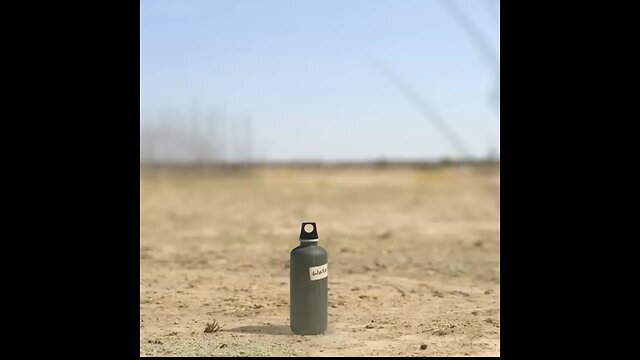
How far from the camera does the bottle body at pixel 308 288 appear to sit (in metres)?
5.16

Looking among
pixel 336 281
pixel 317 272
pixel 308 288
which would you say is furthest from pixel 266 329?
pixel 336 281

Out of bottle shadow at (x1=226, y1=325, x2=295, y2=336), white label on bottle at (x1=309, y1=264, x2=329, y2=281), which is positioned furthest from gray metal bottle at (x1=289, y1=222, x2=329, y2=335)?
bottle shadow at (x1=226, y1=325, x2=295, y2=336)

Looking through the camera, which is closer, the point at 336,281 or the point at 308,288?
the point at 308,288

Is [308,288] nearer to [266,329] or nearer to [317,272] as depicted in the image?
[317,272]

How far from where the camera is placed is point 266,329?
564cm

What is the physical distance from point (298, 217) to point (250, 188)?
1042cm

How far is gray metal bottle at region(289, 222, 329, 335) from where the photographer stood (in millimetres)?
5164

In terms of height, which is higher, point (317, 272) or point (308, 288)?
point (317, 272)

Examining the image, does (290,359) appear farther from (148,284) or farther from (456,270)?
(456,270)

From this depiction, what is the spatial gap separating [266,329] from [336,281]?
8.02 ft

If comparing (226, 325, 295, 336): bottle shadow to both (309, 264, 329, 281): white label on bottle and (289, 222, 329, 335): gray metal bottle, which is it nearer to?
(289, 222, 329, 335): gray metal bottle

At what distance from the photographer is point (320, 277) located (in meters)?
5.23

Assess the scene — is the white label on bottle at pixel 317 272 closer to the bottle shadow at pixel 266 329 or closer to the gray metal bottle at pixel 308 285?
the gray metal bottle at pixel 308 285

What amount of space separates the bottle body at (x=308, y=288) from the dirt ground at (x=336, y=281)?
13cm
